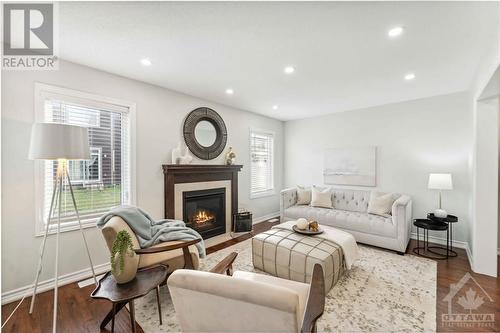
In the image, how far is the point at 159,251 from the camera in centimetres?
201

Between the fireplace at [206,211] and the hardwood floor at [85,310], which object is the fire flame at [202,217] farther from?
the hardwood floor at [85,310]

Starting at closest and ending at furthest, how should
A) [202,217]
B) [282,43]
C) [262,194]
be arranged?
[282,43] < [202,217] < [262,194]

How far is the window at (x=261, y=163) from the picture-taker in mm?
5113

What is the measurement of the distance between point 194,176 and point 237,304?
2.85 m

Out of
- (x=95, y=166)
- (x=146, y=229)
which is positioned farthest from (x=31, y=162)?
(x=146, y=229)

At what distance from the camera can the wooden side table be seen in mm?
1556

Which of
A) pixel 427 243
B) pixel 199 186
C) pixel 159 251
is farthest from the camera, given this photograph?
pixel 199 186

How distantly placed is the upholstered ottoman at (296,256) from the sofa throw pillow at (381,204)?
1631 millimetres

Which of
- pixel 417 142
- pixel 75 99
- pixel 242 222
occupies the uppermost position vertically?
pixel 75 99

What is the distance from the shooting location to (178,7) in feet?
5.45

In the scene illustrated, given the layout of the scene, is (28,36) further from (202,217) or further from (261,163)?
(261,163)

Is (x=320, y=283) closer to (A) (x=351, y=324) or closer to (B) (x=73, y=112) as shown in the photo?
(A) (x=351, y=324)

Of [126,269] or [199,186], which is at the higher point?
[199,186]

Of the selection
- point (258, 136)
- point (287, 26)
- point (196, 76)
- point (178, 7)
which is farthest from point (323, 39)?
point (258, 136)
